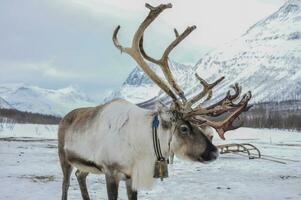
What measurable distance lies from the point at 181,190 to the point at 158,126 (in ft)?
17.0

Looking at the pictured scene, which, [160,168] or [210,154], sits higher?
[210,154]

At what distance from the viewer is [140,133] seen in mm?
7285

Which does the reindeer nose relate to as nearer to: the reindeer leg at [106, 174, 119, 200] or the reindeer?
the reindeer

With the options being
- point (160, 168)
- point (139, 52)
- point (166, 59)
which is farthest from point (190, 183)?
point (160, 168)

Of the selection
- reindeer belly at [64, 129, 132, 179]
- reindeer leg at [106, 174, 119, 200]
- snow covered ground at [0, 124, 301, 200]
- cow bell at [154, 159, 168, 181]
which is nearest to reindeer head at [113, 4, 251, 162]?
cow bell at [154, 159, 168, 181]

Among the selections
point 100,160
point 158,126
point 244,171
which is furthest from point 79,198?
point 244,171

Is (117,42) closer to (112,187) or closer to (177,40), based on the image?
(177,40)

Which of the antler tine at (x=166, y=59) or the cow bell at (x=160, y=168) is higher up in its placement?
the antler tine at (x=166, y=59)

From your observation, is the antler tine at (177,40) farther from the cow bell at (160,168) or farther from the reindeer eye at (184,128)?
the cow bell at (160,168)

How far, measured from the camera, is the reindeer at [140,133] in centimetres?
700

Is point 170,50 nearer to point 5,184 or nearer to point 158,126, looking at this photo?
point 158,126


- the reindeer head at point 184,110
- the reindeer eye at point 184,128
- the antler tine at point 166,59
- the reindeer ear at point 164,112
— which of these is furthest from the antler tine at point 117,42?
the reindeer eye at point 184,128

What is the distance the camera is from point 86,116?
8094 mm

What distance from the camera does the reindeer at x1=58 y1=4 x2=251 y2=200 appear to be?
7004 mm
